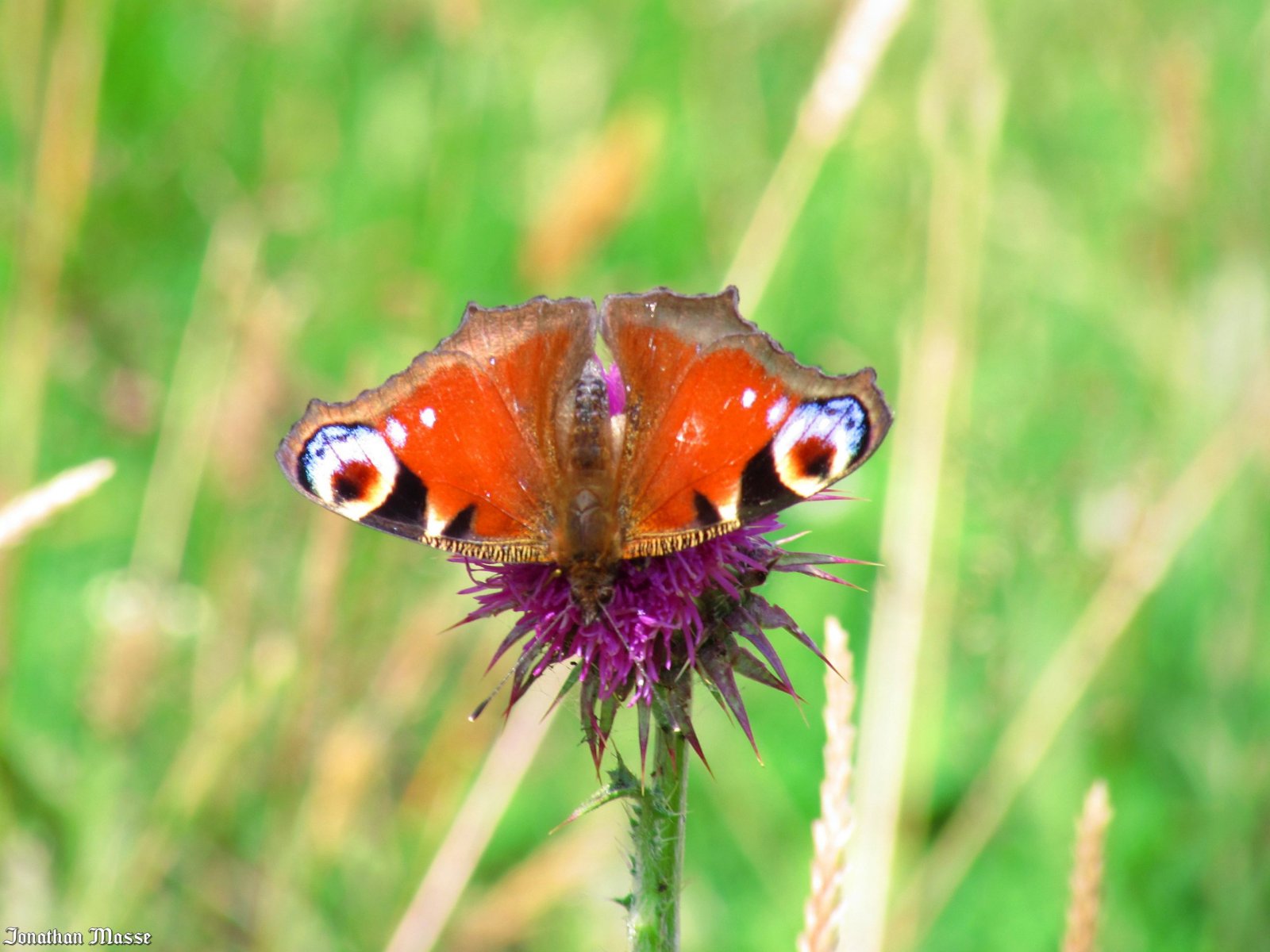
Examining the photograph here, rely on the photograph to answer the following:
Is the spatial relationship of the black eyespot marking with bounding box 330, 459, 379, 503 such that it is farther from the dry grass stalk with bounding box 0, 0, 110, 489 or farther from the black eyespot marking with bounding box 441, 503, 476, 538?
the dry grass stalk with bounding box 0, 0, 110, 489

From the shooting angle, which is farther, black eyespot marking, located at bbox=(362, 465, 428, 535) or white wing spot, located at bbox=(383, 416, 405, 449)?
white wing spot, located at bbox=(383, 416, 405, 449)

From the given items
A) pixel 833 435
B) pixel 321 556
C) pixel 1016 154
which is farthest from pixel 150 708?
pixel 1016 154

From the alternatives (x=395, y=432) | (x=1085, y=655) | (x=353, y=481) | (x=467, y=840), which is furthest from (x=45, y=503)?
(x=1085, y=655)

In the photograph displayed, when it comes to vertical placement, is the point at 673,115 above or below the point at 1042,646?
above

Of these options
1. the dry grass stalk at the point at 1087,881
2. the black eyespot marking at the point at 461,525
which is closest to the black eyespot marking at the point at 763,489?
the black eyespot marking at the point at 461,525

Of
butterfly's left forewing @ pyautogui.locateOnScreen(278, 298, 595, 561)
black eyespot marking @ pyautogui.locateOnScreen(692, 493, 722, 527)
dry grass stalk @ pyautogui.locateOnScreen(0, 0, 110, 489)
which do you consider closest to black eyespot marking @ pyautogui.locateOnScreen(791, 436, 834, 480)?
black eyespot marking @ pyautogui.locateOnScreen(692, 493, 722, 527)

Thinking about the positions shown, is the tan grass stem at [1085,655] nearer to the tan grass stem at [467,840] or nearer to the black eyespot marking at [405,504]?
the tan grass stem at [467,840]

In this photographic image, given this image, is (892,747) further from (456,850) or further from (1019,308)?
(1019,308)
